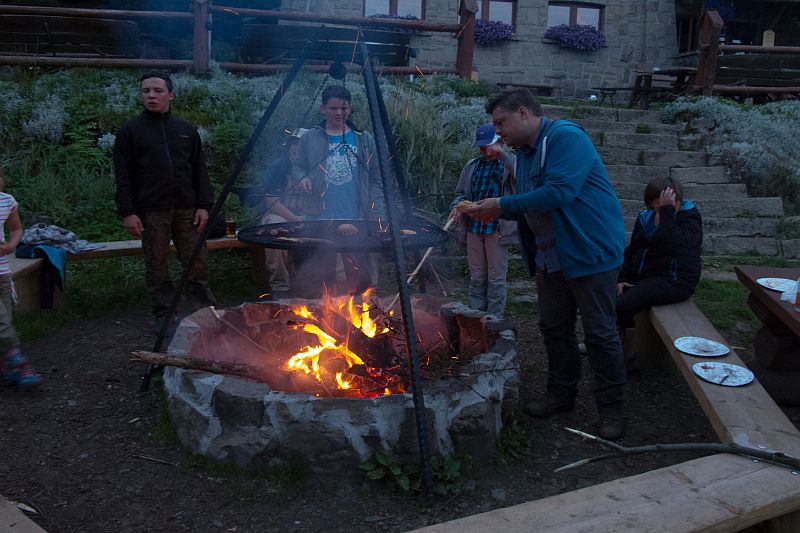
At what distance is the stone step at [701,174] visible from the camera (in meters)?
9.42

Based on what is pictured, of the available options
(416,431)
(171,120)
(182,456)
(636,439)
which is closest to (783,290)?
(636,439)

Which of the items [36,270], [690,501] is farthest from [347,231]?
[36,270]

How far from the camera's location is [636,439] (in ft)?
12.5

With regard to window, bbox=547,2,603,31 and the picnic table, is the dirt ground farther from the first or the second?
window, bbox=547,2,603,31

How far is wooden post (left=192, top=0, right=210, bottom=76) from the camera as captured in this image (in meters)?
9.72

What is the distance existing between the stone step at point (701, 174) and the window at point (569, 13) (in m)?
8.20

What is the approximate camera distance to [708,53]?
11781mm

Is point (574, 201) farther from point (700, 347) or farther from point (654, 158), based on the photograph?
point (654, 158)

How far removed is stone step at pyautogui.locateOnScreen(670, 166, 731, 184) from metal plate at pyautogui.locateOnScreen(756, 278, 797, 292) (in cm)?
527

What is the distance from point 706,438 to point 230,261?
5350 mm

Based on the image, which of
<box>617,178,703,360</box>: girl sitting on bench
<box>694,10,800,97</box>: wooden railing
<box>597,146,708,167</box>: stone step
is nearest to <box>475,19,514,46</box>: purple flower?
<box>694,10,800,97</box>: wooden railing

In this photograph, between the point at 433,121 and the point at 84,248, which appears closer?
the point at 84,248

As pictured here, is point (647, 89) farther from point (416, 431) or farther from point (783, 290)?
point (416, 431)

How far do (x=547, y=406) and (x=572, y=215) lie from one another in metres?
1.26
